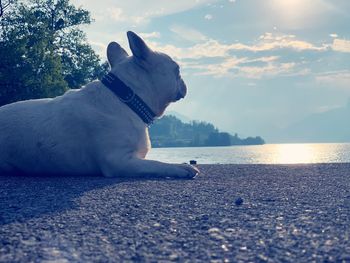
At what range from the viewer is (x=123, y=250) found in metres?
2.52

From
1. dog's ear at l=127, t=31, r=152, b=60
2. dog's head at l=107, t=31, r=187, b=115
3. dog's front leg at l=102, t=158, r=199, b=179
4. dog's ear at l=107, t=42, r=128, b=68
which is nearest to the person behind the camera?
dog's front leg at l=102, t=158, r=199, b=179

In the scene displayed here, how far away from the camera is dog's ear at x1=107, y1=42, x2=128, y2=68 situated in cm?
834

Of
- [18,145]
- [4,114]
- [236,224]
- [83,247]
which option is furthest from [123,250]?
[4,114]

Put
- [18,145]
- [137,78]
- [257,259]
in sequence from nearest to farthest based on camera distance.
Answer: [257,259]
[18,145]
[137,78]

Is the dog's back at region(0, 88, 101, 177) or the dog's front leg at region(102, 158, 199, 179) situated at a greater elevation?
the dog's back at region(0, 88, 101, 177)

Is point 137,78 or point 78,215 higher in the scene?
point 137,78

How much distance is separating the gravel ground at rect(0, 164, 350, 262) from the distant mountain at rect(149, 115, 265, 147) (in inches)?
5042

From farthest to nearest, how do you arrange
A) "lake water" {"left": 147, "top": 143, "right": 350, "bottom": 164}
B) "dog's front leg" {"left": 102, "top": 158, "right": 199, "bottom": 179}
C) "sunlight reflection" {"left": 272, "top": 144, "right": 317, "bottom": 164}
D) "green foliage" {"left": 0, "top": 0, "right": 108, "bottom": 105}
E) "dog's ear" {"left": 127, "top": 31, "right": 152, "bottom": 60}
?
1. "sunlight reflection" {"left": 272, "top": 144, "right": 317, "bottom": 164}
2. "lake water" {"left": 147, "top": 143, "right": 350, "bottom": 164}
3. "green foliage" {"left": 0, "top": 0, "right": 108, "bottom": 105}
4. "dog's ear" {"left": 127, "top": 31, "right": 152, "bottom": 60}
5. "dog's front leg" {"left": 102, "top": 158, "right": 199, "bottom": 179}

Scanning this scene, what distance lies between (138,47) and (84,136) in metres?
1.91

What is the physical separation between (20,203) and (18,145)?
9.66ft

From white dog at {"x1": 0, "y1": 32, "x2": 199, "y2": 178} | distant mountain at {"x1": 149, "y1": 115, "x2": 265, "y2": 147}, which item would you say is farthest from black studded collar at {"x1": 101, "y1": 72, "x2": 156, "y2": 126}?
distant mountain at {"x1": 149, "y1": 115, "x2": 265, "y2": 147}

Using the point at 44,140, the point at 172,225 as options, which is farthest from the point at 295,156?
the point at 172,225

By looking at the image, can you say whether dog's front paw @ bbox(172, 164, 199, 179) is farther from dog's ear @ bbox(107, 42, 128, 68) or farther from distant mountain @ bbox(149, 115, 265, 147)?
distant mountain @ bbox(149, 115, 265, 147)

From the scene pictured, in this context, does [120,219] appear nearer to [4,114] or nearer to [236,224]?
[236,224]
